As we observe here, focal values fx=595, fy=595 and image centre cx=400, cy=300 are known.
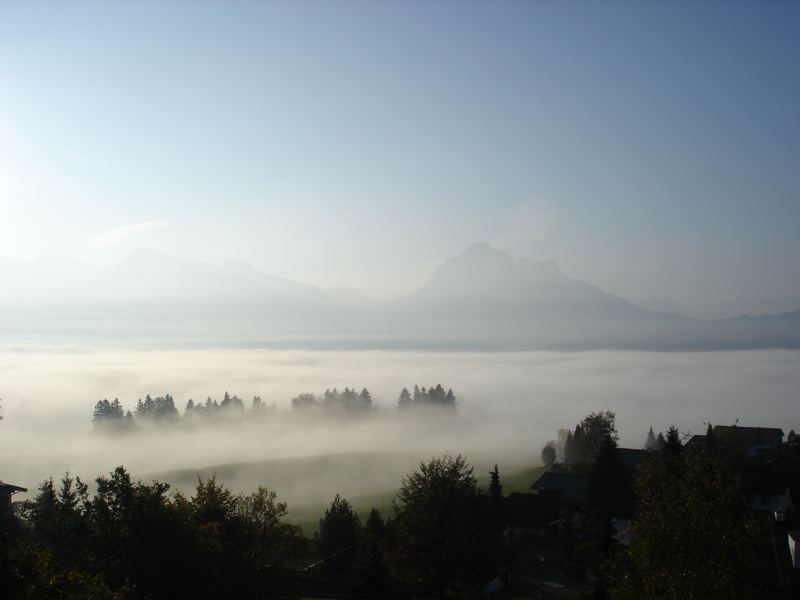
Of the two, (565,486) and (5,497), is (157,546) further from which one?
(565,486)

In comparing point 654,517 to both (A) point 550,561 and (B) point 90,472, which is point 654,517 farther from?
(B) point 90,472

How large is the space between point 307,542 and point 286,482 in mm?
73385

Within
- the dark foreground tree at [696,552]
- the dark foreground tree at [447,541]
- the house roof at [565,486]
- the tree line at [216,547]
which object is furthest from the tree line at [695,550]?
the house roof at [565,486]

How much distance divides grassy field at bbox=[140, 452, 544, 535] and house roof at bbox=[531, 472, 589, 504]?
6832 millimetres

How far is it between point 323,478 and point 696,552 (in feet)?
286

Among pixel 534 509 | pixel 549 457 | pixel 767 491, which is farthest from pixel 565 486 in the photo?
pixel 549 457

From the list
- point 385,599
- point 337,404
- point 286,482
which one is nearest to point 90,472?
point 286,482

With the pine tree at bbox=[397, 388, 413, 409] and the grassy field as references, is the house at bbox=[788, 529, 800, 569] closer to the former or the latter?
the grassy field

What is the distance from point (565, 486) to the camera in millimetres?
84188

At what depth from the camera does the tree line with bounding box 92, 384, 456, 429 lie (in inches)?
6353

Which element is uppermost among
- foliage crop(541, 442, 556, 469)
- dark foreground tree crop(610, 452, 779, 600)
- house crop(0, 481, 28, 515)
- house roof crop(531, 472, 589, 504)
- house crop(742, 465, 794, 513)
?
dark foreground tree crop(610, 452, 779, 600)

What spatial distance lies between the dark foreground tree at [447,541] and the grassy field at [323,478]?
144 feet

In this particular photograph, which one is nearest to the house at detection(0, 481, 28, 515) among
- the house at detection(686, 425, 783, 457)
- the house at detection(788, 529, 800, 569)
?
the house at detection(788, 529, 800, 569)

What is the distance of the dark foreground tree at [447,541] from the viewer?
1414 inches
